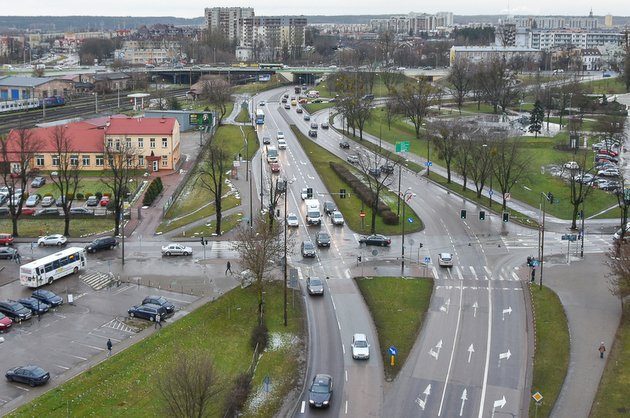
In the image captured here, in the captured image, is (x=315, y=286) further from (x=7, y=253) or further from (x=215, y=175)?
(x=215, y=175)

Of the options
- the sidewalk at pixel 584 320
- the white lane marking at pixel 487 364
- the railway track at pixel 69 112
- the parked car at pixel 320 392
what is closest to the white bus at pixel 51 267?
the parked car at pixel 320 392

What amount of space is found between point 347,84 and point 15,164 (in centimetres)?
5855

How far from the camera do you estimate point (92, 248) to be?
51062mm

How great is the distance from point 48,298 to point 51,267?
424cm

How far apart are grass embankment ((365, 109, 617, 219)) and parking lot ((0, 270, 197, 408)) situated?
3436cm

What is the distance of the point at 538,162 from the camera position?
80500mm

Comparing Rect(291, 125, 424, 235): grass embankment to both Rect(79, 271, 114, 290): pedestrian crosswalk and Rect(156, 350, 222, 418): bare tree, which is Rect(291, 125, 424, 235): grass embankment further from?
Rect(156, 350, 222, 418): bare tree

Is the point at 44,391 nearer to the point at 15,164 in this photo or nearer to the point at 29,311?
the point at 29,311

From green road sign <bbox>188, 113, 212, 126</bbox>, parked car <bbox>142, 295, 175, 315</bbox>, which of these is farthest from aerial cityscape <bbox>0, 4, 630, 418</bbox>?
green road sign <bbox>188, 113, 212, 126</bbox>

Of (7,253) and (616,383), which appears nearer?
(616,383)

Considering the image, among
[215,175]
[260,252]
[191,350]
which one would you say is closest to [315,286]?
[260,252]

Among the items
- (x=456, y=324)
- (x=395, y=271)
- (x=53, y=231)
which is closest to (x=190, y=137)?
(x=53, y=231)

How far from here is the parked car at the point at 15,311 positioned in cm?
3912

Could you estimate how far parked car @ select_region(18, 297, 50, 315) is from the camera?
131 ft
